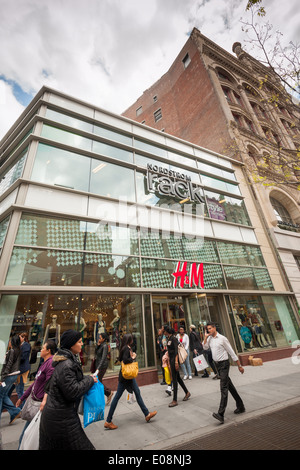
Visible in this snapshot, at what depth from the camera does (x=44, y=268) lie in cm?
751

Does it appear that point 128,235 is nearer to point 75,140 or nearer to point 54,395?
point 75,140

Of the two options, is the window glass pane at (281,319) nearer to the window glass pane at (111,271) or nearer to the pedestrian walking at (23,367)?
the window glass pane at (111,271)

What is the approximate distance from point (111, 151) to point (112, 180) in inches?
80.0

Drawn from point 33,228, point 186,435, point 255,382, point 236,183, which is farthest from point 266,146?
point 186,435

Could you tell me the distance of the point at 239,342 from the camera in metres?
10.5

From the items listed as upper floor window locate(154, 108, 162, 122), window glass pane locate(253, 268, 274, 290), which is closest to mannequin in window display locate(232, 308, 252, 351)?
window glass pane locate(253, 268, 274, 290)

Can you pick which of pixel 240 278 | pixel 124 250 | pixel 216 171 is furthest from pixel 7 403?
pixel 216 171

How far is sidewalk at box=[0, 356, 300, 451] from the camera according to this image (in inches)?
151

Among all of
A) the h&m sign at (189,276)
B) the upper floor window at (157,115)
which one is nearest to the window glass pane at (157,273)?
the h&m sign at (189,276)

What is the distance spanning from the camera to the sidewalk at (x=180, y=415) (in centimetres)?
384

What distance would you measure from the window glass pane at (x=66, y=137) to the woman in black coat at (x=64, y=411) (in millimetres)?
10130

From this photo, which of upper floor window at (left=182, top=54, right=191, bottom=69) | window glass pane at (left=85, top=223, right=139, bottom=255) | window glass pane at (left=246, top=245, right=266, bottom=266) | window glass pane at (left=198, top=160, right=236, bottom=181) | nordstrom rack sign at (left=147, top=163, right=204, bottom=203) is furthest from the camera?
upper floor window at (left=182, top=54, right=191, bottom=69)

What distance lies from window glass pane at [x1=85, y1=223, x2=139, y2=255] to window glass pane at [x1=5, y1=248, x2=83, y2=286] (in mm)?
912

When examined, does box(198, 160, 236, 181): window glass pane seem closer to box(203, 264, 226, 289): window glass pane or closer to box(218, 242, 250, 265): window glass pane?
box(218, 242, 250, 265): window glass pane
